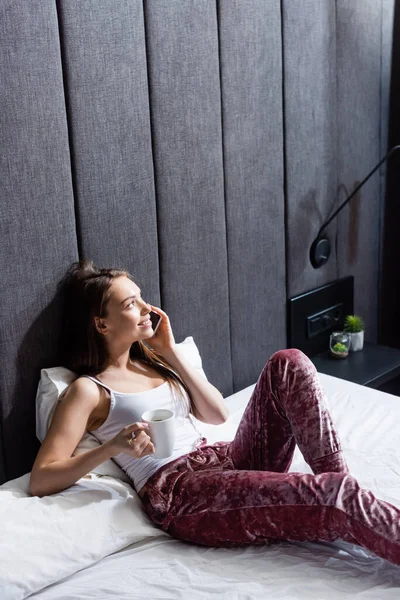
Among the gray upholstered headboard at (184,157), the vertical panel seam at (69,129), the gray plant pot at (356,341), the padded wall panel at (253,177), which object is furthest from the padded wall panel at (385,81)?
the vertical panel seam at (69,129)

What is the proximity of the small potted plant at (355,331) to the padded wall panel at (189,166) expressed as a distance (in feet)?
2.05

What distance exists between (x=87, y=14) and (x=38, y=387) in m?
0.89

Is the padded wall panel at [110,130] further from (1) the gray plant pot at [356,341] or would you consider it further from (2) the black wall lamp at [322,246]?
(1) the gray plant pot at [356,341]

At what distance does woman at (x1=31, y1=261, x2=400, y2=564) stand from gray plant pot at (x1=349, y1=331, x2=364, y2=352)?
93cm

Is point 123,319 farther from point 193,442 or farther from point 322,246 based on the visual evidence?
point 322,246

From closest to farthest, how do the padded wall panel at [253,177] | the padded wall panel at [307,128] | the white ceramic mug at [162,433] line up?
Answer: the white ceramic mug at [162,433] → the padded wall panel at [253,177] → the padded wall panel at [307,128]

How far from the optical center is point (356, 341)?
2.51 m

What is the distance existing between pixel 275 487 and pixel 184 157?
946mm

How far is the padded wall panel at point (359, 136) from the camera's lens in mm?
2418

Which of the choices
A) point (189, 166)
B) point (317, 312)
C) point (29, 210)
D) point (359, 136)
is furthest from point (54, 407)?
point (359, 136)

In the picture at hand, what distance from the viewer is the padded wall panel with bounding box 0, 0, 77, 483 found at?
152cm

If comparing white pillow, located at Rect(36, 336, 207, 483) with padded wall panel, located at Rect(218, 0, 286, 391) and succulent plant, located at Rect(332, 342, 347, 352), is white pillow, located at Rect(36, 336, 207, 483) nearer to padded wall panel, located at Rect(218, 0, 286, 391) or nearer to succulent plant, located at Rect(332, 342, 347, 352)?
padded wall panel, located at Rect(218, 0, 286, 391)

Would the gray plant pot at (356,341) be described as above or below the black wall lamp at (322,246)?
below

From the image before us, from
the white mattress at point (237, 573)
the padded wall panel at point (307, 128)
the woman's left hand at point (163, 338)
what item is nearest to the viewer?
the white mattress at point (237, 573)
